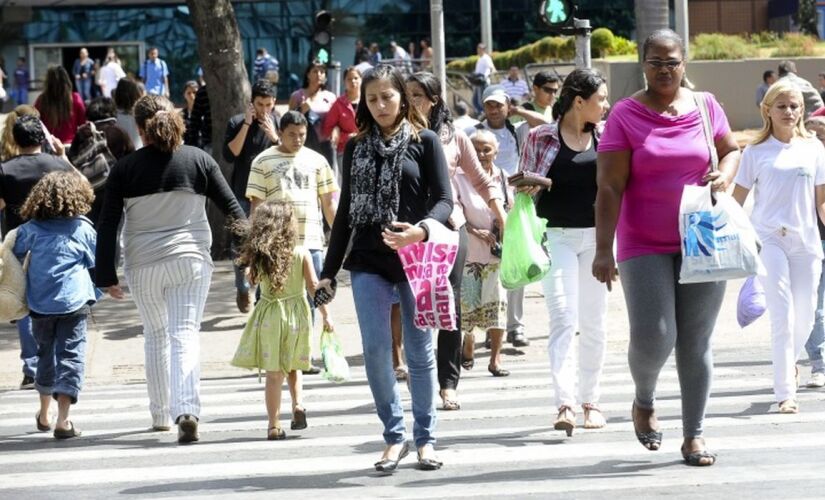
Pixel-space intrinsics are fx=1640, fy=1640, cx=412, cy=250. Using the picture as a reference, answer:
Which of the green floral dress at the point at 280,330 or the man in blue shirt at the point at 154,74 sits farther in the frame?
the man in blue shirt at the point at 154,74

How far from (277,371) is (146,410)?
1742 mm

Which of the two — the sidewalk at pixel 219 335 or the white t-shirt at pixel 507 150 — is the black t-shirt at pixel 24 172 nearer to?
the sidewalk at pixel 219 335

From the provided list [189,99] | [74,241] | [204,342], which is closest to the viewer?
[74,241]

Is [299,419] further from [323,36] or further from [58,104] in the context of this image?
[323,36]

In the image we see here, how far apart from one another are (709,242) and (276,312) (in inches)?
120

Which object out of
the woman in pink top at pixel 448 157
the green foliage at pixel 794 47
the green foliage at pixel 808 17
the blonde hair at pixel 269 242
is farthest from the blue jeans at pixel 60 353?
the green foliage at pixel 808 17

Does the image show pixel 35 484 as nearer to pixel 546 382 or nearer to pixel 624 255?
pixel 624 255

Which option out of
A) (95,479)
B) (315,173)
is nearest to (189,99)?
(315,173)

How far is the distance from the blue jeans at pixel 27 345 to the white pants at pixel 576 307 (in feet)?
13.5

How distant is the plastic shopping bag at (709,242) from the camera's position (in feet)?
23.0

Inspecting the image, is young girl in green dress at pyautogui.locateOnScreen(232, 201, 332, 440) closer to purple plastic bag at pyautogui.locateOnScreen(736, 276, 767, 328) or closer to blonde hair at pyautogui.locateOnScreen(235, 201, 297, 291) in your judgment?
blonde hair at pyautogui.locateOnScreen(235, 201, 297, 291)

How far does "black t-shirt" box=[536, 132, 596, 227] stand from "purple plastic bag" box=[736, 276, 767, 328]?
1.40 meters

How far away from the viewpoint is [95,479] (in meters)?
7.92

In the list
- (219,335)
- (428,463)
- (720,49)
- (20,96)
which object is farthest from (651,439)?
(20,96)
